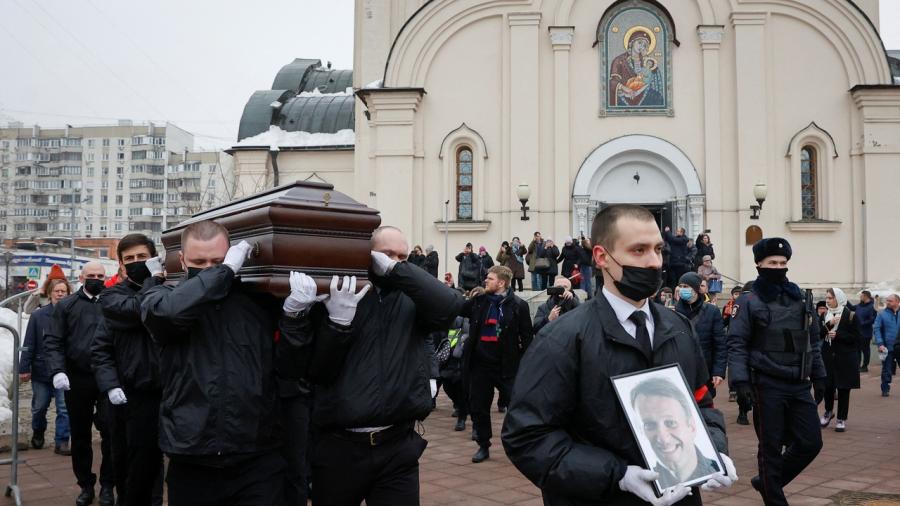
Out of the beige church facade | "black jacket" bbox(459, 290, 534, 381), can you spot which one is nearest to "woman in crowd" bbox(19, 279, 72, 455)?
"black jacket" bbox(459, 290, 534, 381)

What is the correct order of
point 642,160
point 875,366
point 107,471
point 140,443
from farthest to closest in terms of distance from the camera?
point 642,160
point 875,366
point 107,471
point 140,443

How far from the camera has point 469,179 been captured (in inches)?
977

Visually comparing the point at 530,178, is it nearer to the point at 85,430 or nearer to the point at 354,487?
the point at 85,430

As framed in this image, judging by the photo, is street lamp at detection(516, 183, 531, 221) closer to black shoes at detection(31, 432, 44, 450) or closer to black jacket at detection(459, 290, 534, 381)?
black jacket at detection(459, 290, 534, 381)

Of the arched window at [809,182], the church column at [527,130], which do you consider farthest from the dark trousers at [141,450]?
the arched window at [809,182]

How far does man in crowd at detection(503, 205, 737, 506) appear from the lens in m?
2.67

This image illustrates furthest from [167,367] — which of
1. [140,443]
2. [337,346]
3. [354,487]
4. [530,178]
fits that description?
[530,178]

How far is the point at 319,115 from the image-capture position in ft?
101

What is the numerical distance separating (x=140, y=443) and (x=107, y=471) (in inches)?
67.3

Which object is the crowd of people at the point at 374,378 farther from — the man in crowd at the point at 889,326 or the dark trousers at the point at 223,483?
the man in crowd at the point at 889,326

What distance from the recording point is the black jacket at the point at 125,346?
5316mm

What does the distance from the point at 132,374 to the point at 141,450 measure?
1.81 ft

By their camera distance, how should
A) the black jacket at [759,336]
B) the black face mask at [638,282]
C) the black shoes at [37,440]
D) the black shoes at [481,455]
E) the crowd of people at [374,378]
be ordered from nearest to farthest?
the crowd of people at [374,378], the black face mask at [638,282], the black jacket at [759,336], the black shoes at [481,455], the black shoes at [37,440]

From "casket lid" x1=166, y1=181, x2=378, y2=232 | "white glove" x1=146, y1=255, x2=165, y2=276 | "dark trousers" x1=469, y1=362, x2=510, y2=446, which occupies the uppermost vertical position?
"casket lid" x1=166, y1=181, x2=378, y2=232
